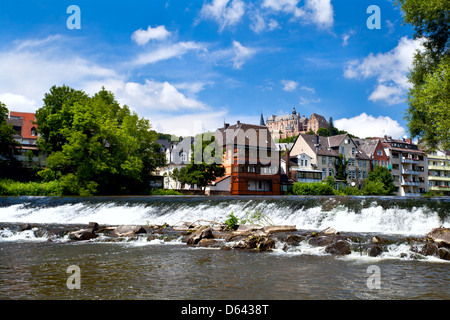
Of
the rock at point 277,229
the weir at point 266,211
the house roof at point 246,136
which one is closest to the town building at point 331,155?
the house roof at point 246,136

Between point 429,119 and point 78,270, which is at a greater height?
point 429,119

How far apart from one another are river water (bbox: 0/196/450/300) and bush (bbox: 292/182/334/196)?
4346 centimetres

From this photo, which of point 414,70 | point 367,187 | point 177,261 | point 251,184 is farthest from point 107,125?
point 367,187

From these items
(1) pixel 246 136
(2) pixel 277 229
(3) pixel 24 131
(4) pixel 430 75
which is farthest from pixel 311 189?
(3) pixel 24 131

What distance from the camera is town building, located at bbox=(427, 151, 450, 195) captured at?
3986 inches

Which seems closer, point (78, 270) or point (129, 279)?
point (129, 279)

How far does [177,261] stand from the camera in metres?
11.3

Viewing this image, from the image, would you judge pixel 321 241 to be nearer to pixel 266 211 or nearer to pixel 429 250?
pixel 429 250

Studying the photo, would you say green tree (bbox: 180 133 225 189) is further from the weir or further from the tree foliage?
the weir

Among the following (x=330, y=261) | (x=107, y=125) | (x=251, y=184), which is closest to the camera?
(x=330, y=261)

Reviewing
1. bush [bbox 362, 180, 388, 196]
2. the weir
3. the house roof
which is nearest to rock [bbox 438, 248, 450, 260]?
the weir

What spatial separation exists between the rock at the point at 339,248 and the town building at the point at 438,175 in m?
101

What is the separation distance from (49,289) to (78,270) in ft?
7.25
